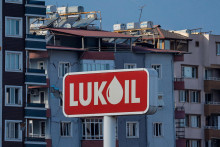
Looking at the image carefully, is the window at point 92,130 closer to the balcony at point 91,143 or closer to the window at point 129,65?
the balcony at point 91,143

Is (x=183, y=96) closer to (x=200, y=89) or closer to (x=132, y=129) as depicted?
(x=200, y=89)

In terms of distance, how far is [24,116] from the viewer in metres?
78.4

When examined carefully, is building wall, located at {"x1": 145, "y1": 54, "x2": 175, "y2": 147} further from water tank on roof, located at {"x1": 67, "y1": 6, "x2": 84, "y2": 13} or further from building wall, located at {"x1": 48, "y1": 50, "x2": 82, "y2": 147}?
water tank on roof, located at {"x1": 67, "y1": 6, "x2": 84, "y2": 13}

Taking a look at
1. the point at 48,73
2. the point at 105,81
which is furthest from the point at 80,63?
the point at 105,81

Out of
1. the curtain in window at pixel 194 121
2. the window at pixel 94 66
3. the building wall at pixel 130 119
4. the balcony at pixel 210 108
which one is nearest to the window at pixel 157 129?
the building wall at pixel 130 119

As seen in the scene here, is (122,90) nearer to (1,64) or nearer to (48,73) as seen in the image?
(1,64)

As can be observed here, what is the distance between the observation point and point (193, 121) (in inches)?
4311

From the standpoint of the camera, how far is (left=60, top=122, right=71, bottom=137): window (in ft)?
292

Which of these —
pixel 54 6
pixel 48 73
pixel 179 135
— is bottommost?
pixel 179 135

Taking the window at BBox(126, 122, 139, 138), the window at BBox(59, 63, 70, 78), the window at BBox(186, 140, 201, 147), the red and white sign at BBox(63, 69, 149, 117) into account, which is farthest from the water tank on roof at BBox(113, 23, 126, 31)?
the red and white sign at BBox(63, 69, 149, 117)

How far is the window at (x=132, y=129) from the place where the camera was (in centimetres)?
9331

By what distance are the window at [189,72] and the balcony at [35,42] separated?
101 feet

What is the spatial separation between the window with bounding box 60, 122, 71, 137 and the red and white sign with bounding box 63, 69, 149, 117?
7303 centimetres

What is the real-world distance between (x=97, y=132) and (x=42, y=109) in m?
11.8
